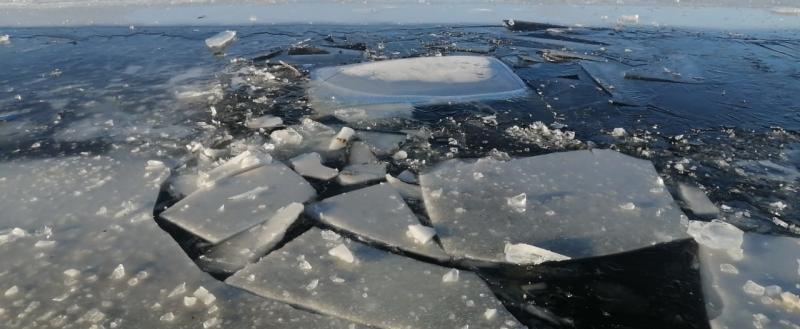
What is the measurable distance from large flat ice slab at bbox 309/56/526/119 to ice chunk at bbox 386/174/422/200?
1.21 meters

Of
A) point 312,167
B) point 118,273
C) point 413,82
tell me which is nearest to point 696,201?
point 312,167

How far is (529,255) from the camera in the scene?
2.08 metres

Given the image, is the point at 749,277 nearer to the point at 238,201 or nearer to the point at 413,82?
the point at 238,201

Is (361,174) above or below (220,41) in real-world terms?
below

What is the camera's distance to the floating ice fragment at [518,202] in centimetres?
246

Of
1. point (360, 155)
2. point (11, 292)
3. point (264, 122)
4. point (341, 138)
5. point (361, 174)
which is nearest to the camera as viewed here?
point (11, 292)

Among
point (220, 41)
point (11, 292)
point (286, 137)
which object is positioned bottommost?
point (11, 292)

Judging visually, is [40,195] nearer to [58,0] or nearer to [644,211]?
[644,211]

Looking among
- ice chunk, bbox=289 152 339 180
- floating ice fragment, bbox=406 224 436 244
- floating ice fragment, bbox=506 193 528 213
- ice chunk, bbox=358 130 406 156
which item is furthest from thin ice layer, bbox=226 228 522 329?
ice chunk, bbox=358 130 406 156

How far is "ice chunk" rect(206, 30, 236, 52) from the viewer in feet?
19.8

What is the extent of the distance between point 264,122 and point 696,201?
2.65 meters

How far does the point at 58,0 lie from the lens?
11.0 m

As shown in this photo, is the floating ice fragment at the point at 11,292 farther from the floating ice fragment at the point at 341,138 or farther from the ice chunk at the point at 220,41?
the ice chunk at the point at 220,41

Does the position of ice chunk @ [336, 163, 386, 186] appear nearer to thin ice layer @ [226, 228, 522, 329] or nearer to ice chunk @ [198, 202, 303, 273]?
ice chunk @ [198, 202, 303, 273]
